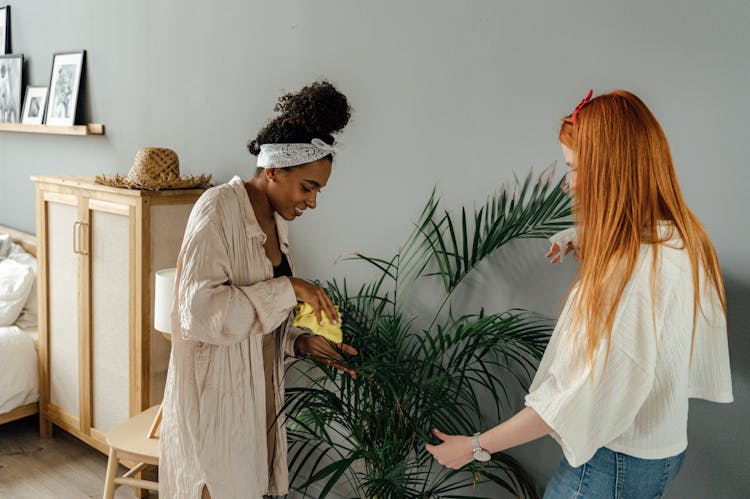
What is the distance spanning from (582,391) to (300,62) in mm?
1862

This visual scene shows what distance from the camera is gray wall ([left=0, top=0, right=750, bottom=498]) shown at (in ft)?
5.50

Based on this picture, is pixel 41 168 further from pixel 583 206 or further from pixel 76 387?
pixel 583 206

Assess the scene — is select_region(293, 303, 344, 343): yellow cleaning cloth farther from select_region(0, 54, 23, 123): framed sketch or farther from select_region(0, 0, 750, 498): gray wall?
select_region(0, 54, 23, 123): framed sketch

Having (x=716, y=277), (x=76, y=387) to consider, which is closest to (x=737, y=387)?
(x=716, y=277)

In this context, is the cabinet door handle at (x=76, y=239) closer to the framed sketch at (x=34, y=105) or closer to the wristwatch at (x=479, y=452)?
the framed sketch at (x=34, y=105)

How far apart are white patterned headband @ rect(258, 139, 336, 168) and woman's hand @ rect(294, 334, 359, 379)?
553 mm

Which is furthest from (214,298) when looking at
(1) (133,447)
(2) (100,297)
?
(2) (100,297)

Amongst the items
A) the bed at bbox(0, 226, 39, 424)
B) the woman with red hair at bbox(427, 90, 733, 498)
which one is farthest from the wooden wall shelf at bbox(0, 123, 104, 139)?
the woman with red hair at bbox(427, 90, 733, 498)

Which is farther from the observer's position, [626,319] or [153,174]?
[153,174]

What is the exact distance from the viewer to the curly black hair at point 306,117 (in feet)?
5.59

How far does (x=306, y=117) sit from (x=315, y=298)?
18.8 inches

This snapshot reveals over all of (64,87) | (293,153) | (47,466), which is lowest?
(47,466)

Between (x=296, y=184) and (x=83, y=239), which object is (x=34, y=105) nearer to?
(x=83, y=239)

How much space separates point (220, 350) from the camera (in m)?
1.74
